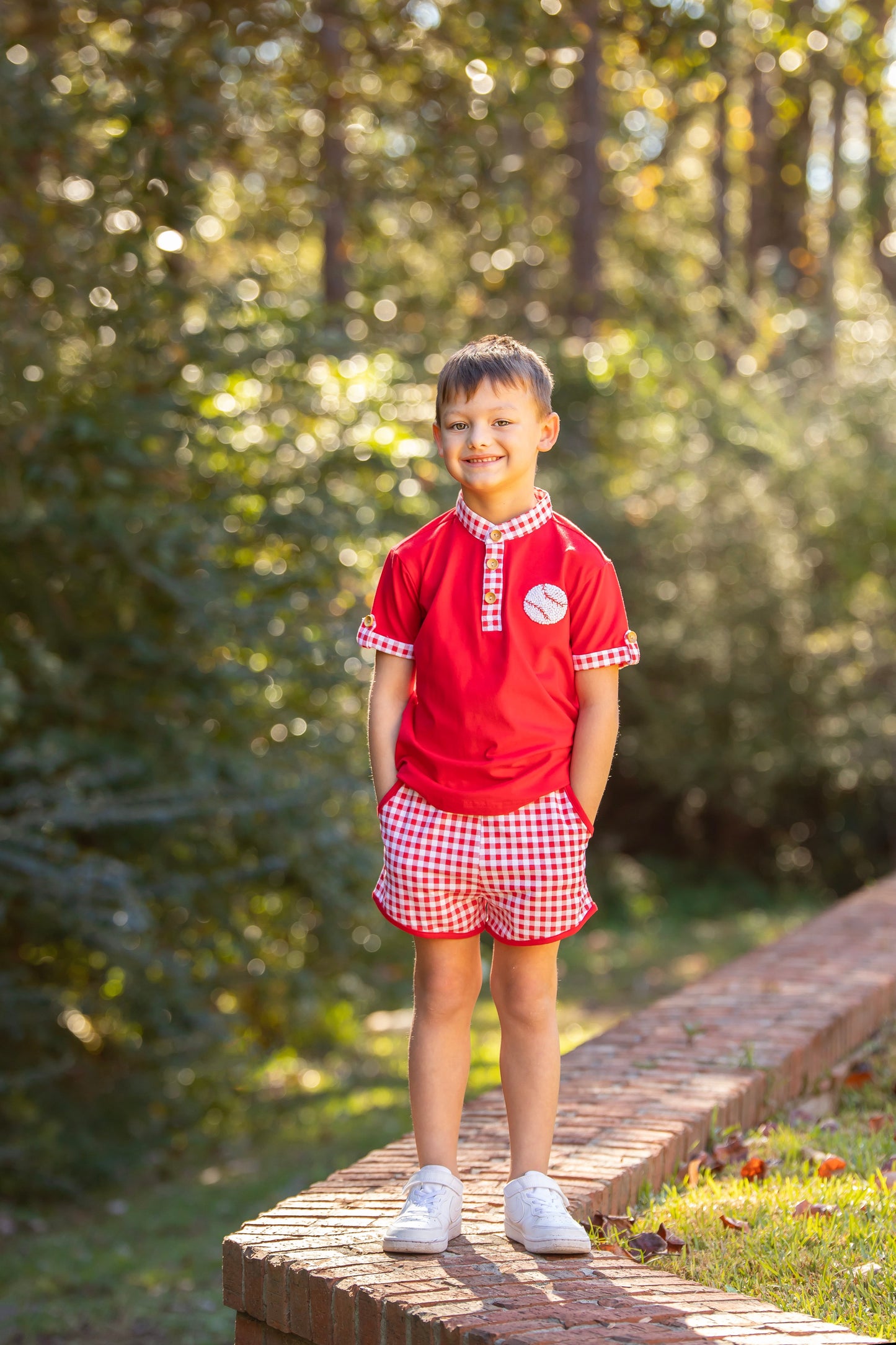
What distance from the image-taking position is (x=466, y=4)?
5.79 metres

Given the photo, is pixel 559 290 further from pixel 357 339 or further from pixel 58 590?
pixel 58 590

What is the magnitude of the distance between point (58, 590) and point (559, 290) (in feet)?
34.9

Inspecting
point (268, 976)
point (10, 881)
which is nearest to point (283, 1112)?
point (268, 976)

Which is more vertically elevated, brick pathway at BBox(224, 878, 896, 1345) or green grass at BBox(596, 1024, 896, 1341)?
brick pathway at BBox(224, 878, 896, 1345)

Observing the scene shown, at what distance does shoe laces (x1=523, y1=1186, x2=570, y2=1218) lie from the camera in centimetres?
267

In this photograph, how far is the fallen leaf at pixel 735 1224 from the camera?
9.62 ft

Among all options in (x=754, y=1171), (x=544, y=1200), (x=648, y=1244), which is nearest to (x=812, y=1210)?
(x=754, y=1171)

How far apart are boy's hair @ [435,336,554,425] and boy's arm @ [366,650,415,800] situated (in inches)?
19.0

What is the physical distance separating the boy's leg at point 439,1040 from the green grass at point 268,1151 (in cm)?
217

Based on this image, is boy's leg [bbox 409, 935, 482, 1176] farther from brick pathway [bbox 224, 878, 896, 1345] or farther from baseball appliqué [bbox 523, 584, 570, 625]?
baseball appliqué [bbox 523, 584, 570, 625]

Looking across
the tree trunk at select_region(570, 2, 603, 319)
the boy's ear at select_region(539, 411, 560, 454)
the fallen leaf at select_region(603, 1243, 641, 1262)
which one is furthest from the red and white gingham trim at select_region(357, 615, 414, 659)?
the tree trunk at select_region(570, 2, 603, 319)

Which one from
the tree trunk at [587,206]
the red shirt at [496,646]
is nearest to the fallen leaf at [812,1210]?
the red shirt at [496,646]

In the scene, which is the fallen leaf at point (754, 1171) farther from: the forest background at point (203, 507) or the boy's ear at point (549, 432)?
the forest background at point (203, 507)

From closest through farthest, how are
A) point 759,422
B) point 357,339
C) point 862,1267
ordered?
point 862,1267 → point 357,339 → point 759,422
